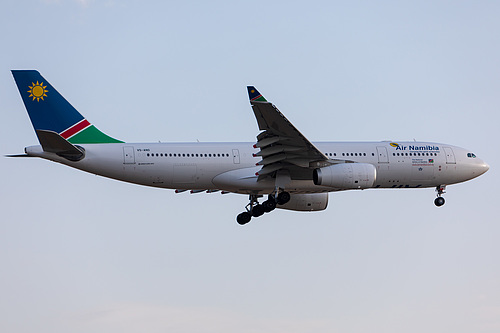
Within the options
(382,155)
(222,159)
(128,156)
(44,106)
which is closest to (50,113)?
(44,106)

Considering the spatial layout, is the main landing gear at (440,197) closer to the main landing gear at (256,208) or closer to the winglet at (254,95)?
the main landing gear at (256,208)

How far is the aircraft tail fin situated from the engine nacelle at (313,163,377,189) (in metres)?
11.2

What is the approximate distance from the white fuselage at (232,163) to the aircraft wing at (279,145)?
1.32 metres

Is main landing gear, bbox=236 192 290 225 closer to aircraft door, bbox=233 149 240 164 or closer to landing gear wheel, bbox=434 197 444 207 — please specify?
aircraft door, bbox=233 149 240 164

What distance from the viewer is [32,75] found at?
144ft

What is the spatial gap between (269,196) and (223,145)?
3939 millimetres

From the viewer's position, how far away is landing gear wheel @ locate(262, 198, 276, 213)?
45875mm

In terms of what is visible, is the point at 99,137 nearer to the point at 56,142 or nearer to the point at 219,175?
the point at 56,142

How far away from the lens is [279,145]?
4197cm

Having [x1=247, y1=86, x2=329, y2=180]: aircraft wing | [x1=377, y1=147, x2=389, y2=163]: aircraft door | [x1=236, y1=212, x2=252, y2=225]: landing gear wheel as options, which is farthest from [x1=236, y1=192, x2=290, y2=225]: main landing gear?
[x1=377, y1=147, x2=389, y2=163]: aircraft door

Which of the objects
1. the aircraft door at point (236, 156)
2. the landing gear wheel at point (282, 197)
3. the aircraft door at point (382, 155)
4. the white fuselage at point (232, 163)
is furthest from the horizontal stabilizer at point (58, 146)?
the aircraft door at point (382, 155)

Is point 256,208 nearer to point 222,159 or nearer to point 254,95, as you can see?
point 222,159

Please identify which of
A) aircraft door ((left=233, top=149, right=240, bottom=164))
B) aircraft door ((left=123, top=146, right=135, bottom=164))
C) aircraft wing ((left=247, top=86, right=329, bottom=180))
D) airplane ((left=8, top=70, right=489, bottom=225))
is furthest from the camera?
aircraft door ((left=233, top=149, right=240, bottom=164))

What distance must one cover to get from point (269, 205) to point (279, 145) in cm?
520
